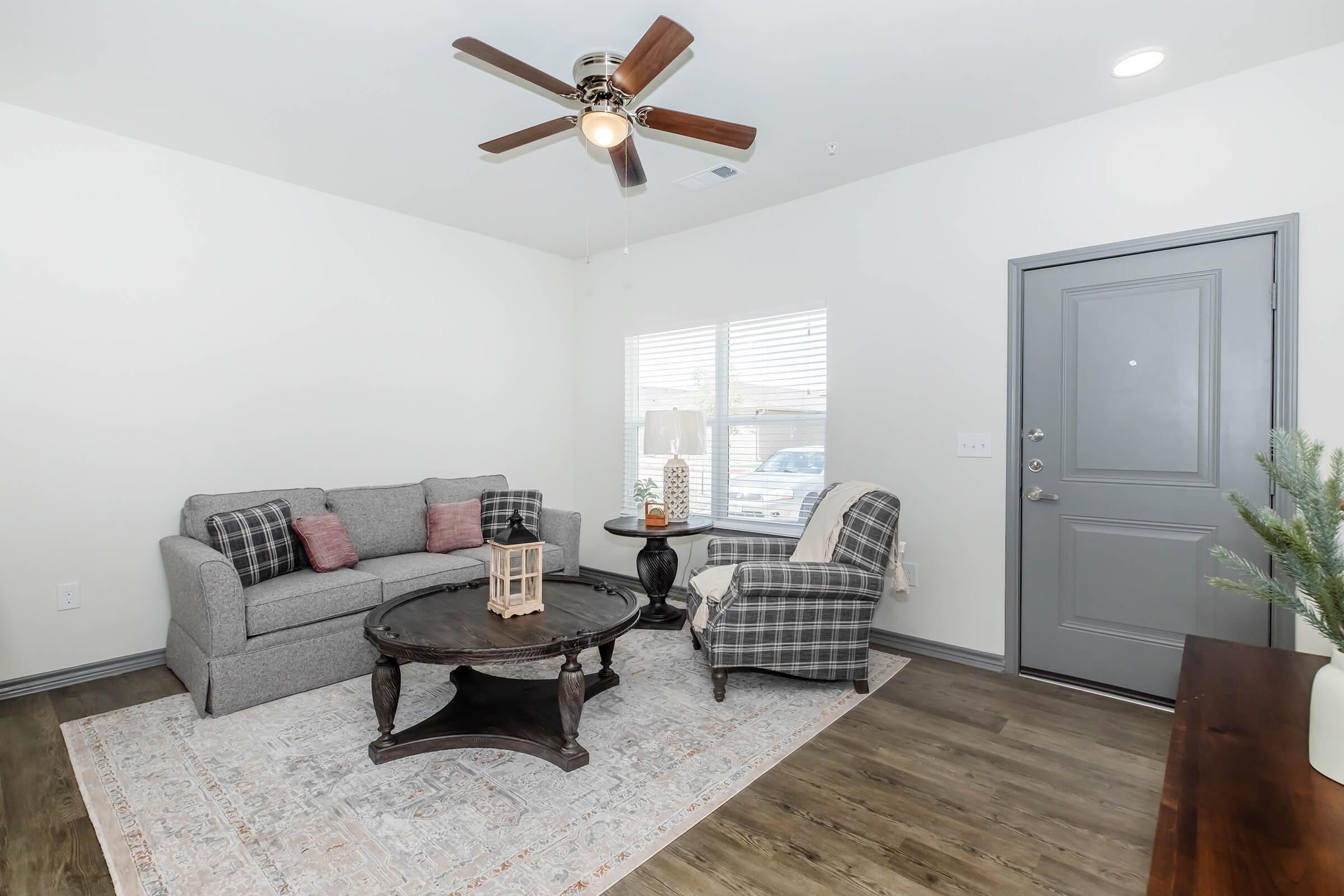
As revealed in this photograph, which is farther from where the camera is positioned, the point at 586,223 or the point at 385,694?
the point at 586,223

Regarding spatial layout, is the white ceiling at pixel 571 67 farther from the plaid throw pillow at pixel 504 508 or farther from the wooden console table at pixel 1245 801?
the wooden console table at pixel 1245 801

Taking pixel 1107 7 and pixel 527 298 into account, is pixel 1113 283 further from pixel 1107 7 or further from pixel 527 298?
pixel 527 298

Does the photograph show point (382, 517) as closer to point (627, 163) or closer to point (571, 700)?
point (571, 700)

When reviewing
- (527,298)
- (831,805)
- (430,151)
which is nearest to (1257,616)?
(831,805)

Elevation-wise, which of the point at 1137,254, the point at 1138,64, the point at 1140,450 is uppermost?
the point at 1138,64

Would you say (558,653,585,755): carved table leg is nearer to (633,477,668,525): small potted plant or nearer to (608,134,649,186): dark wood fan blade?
(633,477,668,525): small potted plant

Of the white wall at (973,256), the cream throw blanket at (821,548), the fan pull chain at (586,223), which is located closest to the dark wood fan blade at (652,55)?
the fan pull chain at (586,223)

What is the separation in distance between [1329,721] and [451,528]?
386 centimetres

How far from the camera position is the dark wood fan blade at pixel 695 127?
8.04 ft

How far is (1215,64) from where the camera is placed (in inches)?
102

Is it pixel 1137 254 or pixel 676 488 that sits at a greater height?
pixel 1137 254

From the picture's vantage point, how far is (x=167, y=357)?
3.41 meters

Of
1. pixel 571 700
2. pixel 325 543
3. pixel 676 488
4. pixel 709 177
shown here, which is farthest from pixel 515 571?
pixel 709 177

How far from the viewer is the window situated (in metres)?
4.06
